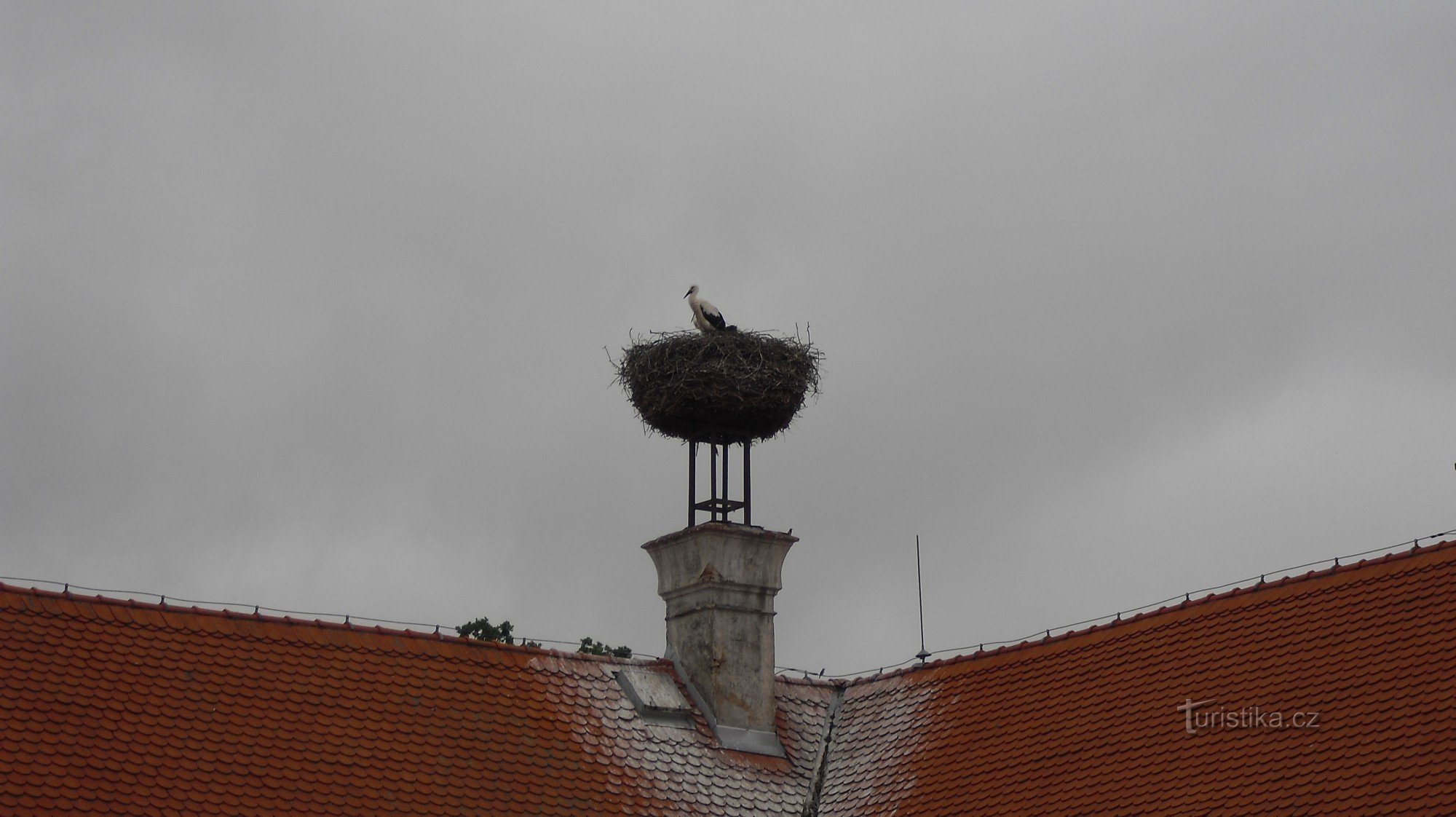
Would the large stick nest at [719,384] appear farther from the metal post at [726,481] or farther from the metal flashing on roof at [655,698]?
the metal flashing on roof at [655,698]

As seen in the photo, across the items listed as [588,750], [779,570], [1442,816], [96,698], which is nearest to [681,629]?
[779,570]

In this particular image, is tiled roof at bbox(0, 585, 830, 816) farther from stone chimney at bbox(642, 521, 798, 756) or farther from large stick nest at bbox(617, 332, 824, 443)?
large stick nest at bbox(617, 332, 824, 443)

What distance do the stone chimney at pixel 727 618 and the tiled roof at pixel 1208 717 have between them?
3.40 ft

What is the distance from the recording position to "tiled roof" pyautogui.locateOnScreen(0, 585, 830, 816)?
13852mm

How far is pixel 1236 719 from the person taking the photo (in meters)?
14.6

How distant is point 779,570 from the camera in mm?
19266

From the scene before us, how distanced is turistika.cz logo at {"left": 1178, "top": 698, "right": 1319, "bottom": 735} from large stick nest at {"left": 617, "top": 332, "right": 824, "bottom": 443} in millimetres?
6319

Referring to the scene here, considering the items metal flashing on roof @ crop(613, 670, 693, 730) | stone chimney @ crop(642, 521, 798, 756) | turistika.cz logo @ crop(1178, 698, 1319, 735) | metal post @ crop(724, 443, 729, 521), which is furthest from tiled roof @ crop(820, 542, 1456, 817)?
metal post @ crop(724, 443, 729, 521)

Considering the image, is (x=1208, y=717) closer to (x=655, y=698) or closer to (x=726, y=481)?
(x=655, y=698)

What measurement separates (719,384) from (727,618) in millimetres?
2595

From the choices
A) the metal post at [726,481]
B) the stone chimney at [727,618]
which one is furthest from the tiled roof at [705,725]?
the metal post at [726,481]

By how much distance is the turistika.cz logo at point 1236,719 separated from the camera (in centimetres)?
1409

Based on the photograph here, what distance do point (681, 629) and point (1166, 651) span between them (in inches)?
213

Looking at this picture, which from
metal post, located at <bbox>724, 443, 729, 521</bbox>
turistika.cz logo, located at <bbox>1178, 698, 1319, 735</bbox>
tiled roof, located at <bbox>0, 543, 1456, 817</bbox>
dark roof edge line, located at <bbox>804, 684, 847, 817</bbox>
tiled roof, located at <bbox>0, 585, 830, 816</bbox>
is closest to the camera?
tiled roof, located at <bbox>0, 543, 1456, 817</bbox>
